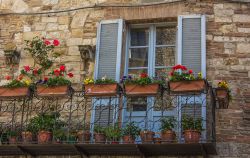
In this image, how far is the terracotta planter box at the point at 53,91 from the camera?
8086 mm

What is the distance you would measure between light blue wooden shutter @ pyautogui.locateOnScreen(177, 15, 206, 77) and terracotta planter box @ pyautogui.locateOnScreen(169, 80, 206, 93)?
2.51ft

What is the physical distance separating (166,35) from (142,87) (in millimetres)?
1714

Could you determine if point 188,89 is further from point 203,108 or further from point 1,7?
point 1,7

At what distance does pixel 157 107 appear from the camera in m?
8.45

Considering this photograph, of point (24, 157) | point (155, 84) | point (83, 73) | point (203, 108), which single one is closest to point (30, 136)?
point (24, 157)

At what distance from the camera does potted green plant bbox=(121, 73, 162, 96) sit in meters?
7.75

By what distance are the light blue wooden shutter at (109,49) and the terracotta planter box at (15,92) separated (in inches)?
47.2

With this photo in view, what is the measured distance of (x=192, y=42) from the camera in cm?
871

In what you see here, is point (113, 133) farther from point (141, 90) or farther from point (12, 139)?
point (12, 139)

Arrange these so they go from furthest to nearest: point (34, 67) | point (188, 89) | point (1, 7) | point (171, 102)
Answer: point (1, 7) → point (34, 67) → point (171, 102) → point (188, 89)

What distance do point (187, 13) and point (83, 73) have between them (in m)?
1.96

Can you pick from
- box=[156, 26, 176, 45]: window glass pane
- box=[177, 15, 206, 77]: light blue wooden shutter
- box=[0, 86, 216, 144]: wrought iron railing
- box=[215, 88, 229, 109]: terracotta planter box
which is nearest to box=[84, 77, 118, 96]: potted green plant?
box=[0, 86, 216, 144]: wrought iron railing

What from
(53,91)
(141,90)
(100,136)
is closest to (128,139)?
(100,136)

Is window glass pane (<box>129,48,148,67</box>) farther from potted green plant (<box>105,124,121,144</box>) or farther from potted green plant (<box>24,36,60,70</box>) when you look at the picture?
potted green plant (<box>105,124,121,144</box>)
